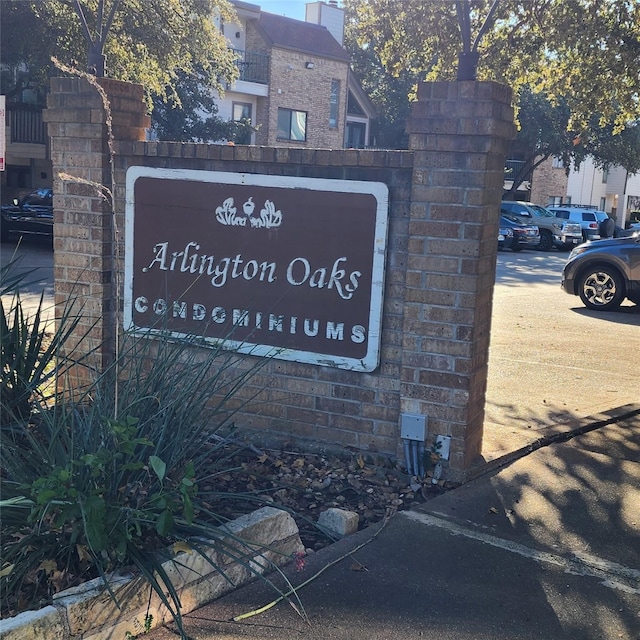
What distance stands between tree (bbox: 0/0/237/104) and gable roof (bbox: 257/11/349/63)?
16.7 metres

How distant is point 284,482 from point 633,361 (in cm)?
594

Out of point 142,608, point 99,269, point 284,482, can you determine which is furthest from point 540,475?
point 99,269

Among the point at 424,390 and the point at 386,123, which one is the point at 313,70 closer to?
the point at 386,123

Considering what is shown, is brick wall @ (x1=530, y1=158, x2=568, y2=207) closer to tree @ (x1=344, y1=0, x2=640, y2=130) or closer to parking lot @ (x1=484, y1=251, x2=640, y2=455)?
parking lot @ (x1=484, y1=251, x2=640, y2=455)

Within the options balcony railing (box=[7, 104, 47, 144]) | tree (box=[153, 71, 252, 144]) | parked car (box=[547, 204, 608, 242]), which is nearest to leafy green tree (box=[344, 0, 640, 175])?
tree (box=[153, 71, 252, 144])

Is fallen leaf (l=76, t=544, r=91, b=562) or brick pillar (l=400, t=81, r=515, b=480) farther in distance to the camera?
brick pillar (l=400, t=81, r=515, b=480)

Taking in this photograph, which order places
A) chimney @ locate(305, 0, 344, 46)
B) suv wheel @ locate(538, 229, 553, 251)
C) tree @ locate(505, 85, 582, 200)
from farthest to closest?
chimney @ locate(305, 0, 344, 46) → tree @ locate(505, 85, 582, 200) → suv wheel @ locate(538, 229, 553, 251)

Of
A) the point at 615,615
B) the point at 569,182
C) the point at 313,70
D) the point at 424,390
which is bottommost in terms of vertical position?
the point at 615,615

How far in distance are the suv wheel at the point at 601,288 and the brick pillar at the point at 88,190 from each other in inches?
396

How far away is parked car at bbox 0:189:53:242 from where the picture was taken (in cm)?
2102

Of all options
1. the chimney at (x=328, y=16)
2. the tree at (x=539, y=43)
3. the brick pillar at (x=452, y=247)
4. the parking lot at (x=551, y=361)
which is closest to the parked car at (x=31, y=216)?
the parking lot at (x=551, y=361)

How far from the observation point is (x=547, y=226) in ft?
104

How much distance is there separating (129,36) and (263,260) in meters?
11.9

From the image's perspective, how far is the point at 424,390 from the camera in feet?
16.0
